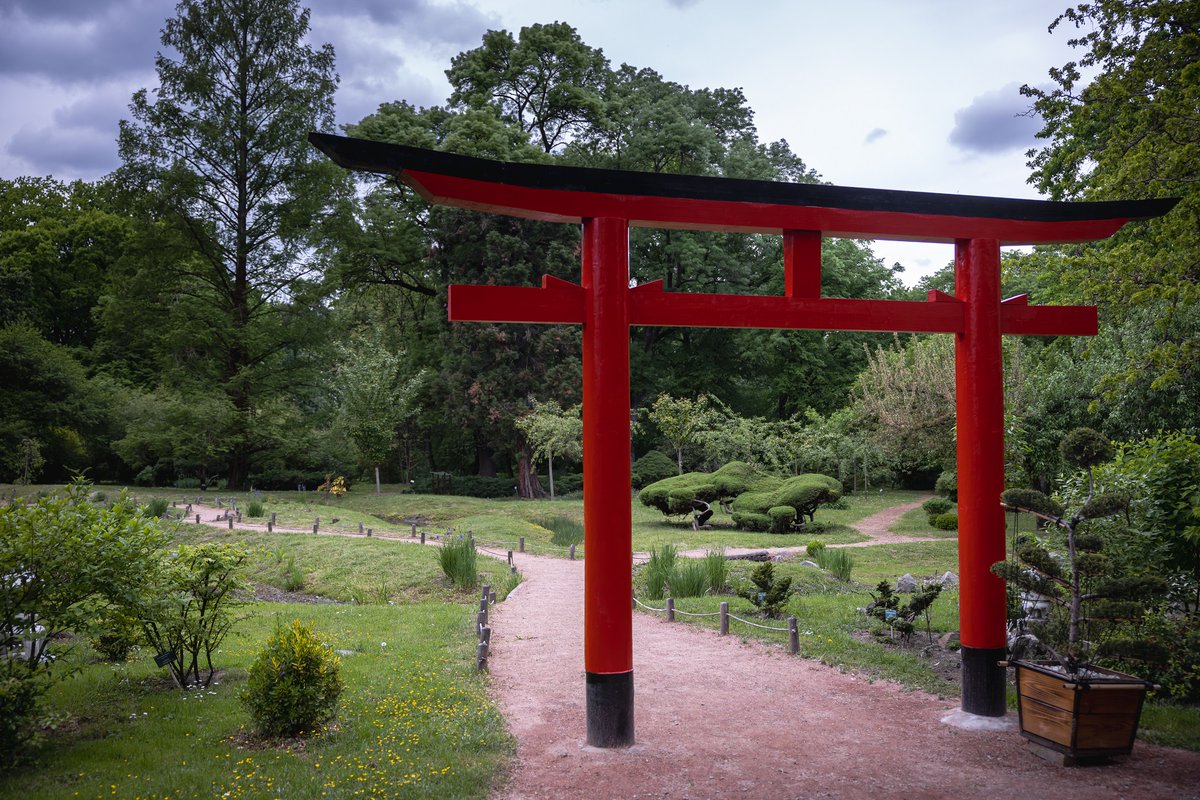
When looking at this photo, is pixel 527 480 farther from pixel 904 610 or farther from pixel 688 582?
pixel 904 610

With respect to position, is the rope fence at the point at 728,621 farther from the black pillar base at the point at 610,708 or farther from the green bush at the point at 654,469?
the green bush at the point at 654,469

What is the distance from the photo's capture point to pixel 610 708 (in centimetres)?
586

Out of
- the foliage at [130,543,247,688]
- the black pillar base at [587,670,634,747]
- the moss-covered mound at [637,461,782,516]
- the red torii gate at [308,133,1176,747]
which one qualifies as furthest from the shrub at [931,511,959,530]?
the foliage at [130,543,247,688]

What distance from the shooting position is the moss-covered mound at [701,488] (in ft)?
73.5

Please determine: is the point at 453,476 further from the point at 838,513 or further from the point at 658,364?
the point at 838,513

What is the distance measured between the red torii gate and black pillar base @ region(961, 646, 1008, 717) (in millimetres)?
12

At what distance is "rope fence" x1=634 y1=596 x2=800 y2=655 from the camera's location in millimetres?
9023

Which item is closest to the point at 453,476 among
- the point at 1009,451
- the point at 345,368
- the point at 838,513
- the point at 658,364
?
the point at 345,368

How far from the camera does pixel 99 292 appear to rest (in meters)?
36.1

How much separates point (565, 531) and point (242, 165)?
1809 cm

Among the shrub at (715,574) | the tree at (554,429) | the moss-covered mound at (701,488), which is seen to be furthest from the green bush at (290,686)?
the tree at (554,429)

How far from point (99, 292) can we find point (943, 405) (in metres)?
35.9

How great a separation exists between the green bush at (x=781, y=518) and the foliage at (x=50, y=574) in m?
16.7

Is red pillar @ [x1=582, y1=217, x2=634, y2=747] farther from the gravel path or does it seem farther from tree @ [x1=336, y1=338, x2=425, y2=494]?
tree @ [x1=336, y1=338, x2=425, y2=494]
